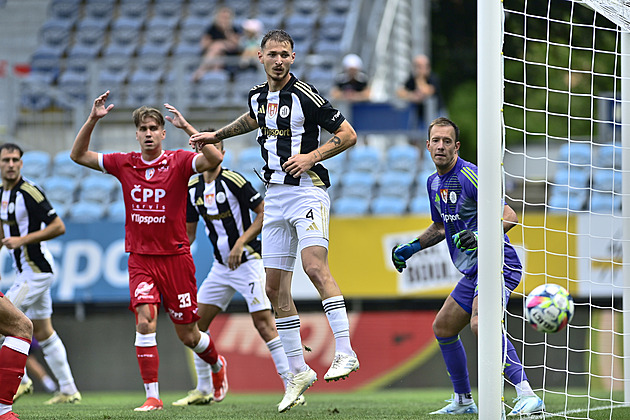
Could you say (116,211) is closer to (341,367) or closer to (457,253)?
(457,253)

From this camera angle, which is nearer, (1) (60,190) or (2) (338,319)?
(2) (338,319)

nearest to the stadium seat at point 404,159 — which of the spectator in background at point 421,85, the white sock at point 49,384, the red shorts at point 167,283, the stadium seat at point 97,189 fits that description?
the spectator in background at point 421,85

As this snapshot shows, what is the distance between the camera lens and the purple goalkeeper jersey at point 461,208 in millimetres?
6699

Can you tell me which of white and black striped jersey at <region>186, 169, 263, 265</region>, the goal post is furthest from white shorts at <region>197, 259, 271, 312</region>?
the goal post

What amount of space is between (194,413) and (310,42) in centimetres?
1154

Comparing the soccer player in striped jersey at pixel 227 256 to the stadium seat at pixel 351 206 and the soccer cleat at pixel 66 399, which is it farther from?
the stadium seat at pixel 351 206

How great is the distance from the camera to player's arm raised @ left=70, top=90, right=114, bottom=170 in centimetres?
690

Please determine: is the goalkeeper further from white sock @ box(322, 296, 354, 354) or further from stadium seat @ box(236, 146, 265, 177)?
stadium seat @ box(236, 146, 265, 177)

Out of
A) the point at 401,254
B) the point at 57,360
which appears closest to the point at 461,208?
the point at 401,254

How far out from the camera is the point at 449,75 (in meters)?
26.6

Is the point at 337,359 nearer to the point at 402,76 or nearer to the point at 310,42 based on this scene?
the point at 310,42

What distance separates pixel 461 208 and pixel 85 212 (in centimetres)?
800

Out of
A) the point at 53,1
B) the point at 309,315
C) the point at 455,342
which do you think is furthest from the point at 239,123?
the point at 53,1

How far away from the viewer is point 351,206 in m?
13.1
